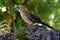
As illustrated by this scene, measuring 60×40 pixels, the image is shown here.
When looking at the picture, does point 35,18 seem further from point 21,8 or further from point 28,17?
point 21,8

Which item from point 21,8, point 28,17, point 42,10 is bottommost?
point 28,17

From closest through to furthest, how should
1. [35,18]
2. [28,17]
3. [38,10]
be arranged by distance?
[35,18] < [28,17] < [38,10]

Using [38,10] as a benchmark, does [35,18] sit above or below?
below

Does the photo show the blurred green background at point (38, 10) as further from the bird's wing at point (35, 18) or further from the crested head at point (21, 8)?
the bird's wing at point (35, 18)

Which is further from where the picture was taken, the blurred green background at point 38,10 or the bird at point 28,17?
the blurred green background at point 38,10

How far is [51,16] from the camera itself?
5.88 m

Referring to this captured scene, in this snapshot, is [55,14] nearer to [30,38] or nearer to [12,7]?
[12,7]

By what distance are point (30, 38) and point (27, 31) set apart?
0.17 m

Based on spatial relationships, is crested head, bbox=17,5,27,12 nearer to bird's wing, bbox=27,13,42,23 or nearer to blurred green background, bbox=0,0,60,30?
blurred green background, bbox=0,0,60,30

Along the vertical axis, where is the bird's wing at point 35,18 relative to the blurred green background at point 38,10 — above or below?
below

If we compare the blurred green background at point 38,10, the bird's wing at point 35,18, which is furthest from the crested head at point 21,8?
the bird's wing at point 35,18

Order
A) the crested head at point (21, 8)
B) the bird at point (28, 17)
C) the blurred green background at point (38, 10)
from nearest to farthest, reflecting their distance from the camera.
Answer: the bird at point (28, 17)
the blurred green background at point (38, 10)
the crested head at point (21, 8)

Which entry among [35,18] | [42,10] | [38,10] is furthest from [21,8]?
[35,18]

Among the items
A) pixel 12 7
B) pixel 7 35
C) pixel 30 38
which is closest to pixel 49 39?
pixel 30 38
